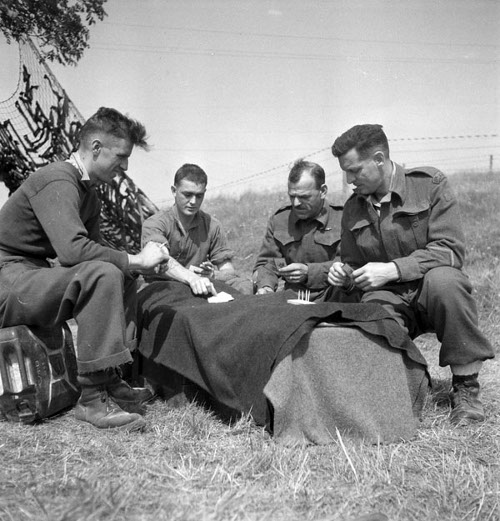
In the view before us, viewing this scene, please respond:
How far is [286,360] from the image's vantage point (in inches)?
116

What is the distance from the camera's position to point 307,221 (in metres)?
5.17

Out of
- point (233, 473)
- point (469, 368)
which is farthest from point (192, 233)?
point (233, 473)

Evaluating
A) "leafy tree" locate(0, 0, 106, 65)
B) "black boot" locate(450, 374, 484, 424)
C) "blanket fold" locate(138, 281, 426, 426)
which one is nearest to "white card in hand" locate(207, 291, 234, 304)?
"blanket fold" locate(138, 281, 426, 426)

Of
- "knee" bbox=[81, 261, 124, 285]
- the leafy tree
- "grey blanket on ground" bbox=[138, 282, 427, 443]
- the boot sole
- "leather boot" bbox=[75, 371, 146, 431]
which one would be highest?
the leafy tree

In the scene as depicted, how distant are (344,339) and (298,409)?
0.41 metres

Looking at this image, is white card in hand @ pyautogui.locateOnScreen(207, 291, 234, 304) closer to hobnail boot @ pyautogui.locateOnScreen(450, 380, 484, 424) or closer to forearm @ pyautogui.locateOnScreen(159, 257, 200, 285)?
forearm @ pyautogui.locateOnScreen(159, 257, 200, 285)

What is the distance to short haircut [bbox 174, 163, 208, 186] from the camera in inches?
200

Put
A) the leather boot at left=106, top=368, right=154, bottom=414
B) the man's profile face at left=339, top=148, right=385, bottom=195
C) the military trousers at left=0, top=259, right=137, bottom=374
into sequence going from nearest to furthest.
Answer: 1. the military trousers at left=0, top=259, right=137, bottom=374
2. the leather boot at left=106, top=368, right=154, bottom=414
3. the man's profile face at left=339, top=148, right=385, bottom=195

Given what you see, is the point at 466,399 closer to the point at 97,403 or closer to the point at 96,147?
the point at 97,403

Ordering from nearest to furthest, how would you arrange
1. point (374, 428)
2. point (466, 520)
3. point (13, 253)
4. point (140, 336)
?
1. point (466, 520)
2. point (374, 428)
3. point (13, 253)
4. point (140, 336)

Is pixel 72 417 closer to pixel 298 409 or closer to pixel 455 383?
pixel 298 409

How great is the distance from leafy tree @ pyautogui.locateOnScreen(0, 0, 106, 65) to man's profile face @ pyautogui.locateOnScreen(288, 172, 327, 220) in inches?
198

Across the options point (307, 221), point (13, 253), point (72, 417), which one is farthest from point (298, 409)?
point (307, 221)

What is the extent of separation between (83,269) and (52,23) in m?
6.31
